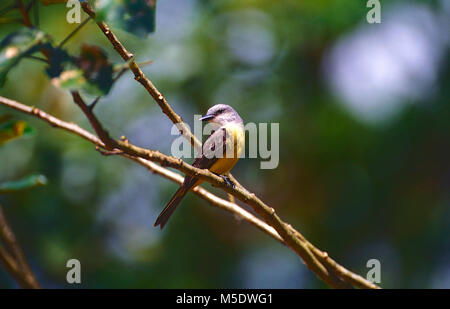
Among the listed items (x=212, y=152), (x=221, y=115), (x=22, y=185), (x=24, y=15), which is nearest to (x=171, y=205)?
(x=212, y=152)

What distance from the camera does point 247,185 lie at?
252 inches

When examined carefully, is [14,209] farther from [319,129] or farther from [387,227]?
[387,227]

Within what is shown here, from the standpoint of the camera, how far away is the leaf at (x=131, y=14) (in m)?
1.45

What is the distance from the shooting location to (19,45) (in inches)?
55.2

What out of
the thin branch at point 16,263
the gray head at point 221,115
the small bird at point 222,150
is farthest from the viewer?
the gray head at point 221,115

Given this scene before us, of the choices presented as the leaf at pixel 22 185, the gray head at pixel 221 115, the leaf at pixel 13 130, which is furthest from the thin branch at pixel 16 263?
the gray head at pixel 221 115

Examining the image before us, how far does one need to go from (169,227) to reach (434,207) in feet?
12.4

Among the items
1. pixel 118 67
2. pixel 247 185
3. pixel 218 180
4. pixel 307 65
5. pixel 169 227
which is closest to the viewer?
pixel 118 67

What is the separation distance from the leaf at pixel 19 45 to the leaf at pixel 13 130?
1.87 ft

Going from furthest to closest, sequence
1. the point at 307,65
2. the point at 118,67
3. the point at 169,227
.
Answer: the point at 307,65 → the point at 169,227 → the point at 118,67

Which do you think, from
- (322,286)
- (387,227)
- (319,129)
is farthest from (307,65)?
(322,286)

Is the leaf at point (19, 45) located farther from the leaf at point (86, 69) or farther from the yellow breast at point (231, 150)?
the yellow breast at point (231, 150)

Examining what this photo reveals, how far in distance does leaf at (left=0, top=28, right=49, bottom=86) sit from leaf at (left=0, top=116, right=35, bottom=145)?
57 centimetres

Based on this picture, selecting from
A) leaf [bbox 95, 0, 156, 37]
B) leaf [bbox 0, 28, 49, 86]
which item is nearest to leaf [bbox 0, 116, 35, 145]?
leaf [bbox 0, 28, 49, 86]
